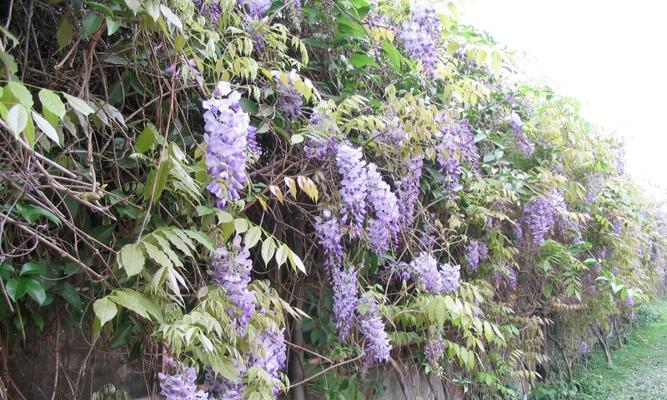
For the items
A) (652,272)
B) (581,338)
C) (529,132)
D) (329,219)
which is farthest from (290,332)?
(652,272)

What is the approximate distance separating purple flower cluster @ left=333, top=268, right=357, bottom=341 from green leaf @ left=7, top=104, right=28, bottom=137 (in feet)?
4.52

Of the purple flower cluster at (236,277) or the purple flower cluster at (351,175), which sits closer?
the purple flower cluster at (236,277)

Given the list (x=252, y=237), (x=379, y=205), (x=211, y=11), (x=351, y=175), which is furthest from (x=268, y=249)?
(x=211, y=11)

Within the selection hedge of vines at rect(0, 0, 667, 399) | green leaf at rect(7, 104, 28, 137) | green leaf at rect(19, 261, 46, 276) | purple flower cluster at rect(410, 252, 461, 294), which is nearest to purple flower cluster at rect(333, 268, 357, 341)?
hedge of vines at rect(0, 0, 667, 399)

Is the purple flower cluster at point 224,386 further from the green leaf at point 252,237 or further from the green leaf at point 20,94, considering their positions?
the green leaf at point 20,94

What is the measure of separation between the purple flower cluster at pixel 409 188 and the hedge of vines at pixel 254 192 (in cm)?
2

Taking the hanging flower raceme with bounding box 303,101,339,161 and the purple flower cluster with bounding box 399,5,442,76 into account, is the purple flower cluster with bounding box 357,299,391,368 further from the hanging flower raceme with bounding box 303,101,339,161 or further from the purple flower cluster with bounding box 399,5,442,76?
the purple flower cluster with bounding box 399,5,442,76

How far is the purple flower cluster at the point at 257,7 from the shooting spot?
1938mm

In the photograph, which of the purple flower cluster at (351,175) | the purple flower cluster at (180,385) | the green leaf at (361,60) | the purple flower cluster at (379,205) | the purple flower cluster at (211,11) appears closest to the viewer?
the purple flower cluster at (180,385)

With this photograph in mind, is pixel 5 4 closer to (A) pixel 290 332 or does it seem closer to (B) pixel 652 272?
(A) pixel 290 332

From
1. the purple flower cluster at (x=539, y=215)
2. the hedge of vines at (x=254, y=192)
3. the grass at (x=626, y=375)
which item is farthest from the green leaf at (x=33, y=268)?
the grass at (x=626, y=375)

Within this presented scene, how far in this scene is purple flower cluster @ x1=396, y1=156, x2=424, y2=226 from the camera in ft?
7.73

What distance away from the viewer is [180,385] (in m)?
1.34

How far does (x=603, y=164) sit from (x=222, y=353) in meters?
3.65
